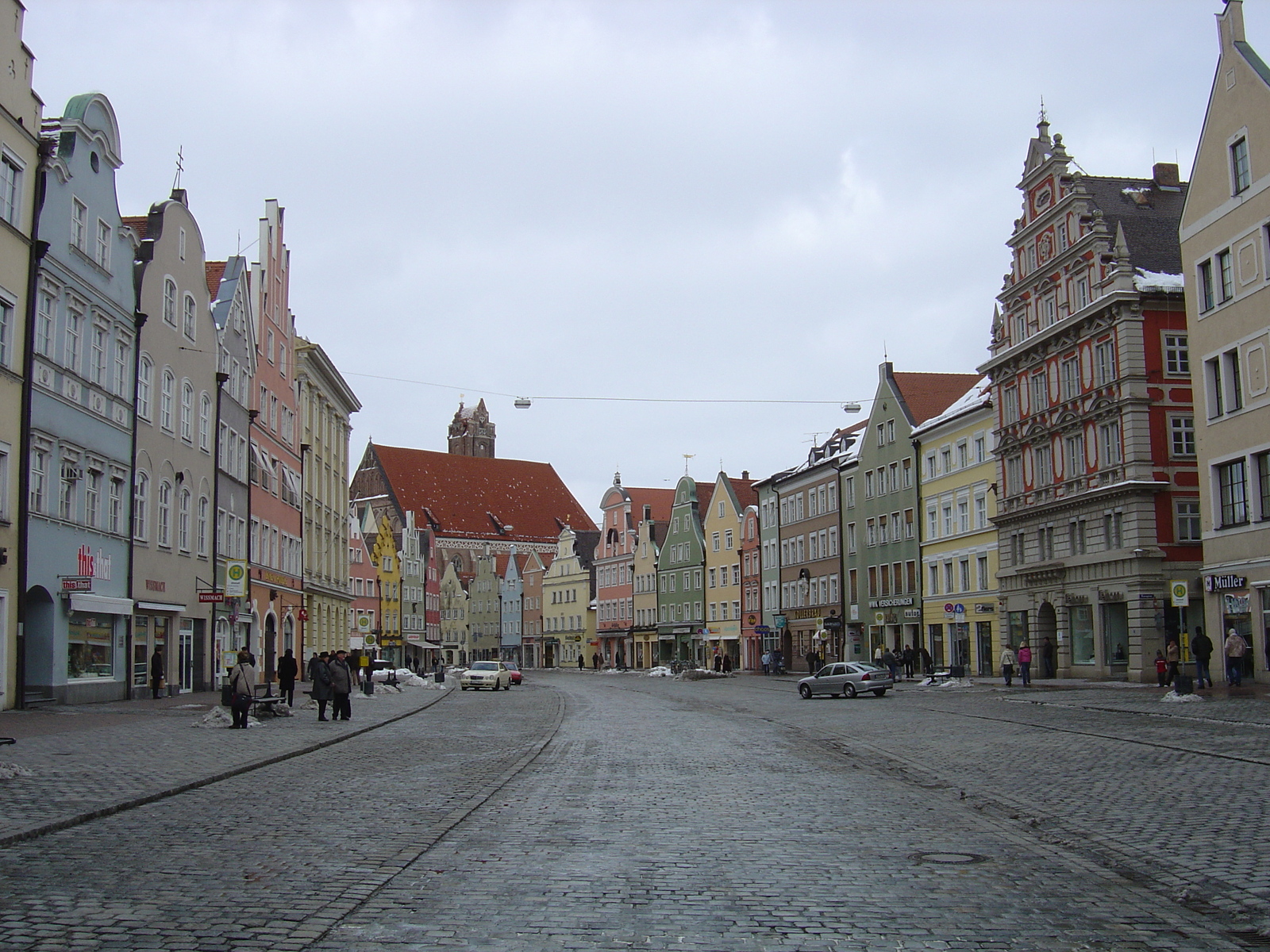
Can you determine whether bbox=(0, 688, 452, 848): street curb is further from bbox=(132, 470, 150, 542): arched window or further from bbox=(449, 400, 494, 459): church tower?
bbox=(449, 400, 494, 459): church tower

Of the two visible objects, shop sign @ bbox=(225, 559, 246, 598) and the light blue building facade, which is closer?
the light blue building facade

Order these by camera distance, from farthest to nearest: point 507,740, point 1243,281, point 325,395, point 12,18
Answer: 1. point 325,395
2. point 1243,281
3. point 12,18
4. point 507,740

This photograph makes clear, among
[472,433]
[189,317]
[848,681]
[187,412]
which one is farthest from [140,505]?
[472,433]

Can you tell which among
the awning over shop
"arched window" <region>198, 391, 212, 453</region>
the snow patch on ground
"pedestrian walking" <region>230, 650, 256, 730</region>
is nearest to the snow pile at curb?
"pedestrian walking" <region>230, 650, 256, 730</region>

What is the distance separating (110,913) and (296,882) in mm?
1317

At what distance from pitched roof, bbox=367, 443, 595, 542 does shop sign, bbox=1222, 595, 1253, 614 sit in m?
113

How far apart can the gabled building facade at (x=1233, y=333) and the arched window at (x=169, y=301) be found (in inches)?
1200

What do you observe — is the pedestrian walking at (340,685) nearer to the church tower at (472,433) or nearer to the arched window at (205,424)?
the arched window at (205,424)

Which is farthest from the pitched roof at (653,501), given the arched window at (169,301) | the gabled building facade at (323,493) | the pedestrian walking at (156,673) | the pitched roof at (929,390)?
the pedestrian walking at (156,673)

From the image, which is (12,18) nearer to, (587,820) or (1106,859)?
(587,820)

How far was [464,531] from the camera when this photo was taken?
146m

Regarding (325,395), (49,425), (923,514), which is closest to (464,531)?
(325,395)

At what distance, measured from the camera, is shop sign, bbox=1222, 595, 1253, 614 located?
114ft

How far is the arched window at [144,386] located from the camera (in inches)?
1417
